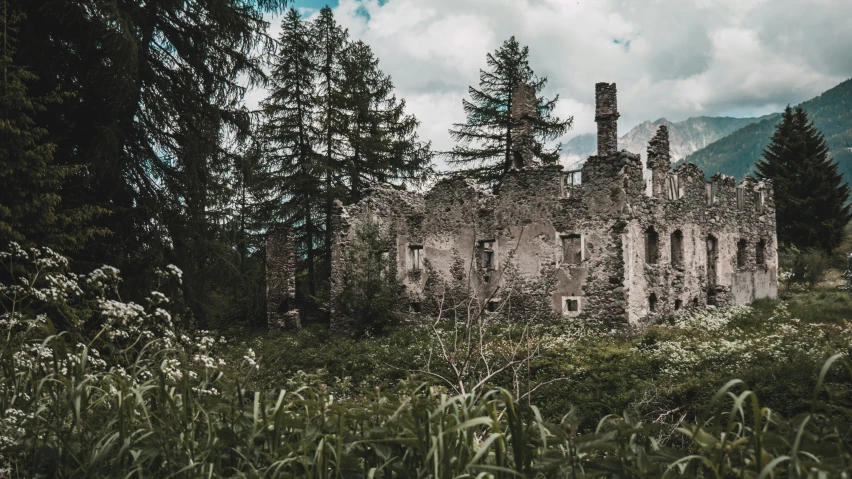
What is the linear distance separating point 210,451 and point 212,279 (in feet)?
37.4

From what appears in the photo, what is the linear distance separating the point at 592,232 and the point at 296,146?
47.0 ft

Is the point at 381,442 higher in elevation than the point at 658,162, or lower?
lower

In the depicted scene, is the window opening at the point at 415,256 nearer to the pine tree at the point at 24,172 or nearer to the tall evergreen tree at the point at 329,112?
the tall evergreen tree at the point at 329,112

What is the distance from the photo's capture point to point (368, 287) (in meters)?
21.8

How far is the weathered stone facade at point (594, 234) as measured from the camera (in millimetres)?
18484

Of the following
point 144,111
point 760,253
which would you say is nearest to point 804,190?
point 760,253

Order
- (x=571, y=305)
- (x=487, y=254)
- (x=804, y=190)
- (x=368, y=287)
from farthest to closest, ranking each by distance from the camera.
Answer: (x=804, y=190) < (x=368, y=287) < (x=487, y=254) < (x=571, y=305)

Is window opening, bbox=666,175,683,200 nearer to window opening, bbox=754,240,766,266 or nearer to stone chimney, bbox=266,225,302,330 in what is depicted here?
window opening, bbox=754,240,766,266

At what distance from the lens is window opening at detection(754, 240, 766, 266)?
25.1 metres

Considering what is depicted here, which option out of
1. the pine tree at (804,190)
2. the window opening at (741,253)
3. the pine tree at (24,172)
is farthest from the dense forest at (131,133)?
the pine tree at (804,190)

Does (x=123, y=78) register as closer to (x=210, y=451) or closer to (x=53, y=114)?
(x=53, y=114)

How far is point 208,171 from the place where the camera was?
42.3 feet

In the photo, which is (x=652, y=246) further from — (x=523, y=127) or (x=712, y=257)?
(x=523, y=127)

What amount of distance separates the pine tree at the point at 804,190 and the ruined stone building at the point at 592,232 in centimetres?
1139
